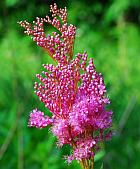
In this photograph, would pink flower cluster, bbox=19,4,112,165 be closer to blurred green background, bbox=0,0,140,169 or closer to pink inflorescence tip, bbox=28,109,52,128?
pink inflorescence tip, bbox=28,109,52,128

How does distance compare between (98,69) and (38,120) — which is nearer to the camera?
(38,120)

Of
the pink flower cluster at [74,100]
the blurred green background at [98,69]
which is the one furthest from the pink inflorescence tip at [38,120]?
the blurred green background at [98,69]

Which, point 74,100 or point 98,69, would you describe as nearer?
point 74,100

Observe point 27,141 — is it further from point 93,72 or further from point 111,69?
point 111,69

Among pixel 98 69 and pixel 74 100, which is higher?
pixel 98 69

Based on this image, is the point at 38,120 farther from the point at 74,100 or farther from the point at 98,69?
the point at 98,69

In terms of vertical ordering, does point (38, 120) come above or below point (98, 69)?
below

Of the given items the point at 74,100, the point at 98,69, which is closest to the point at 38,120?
the point at 74,100
